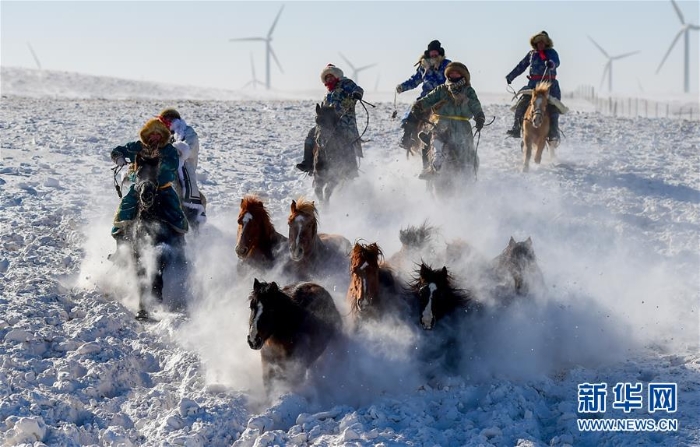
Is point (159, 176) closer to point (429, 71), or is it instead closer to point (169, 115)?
point (169, 115)

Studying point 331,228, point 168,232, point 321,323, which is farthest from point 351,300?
point 331,228

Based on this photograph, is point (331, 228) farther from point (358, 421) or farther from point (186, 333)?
point (358, 421)

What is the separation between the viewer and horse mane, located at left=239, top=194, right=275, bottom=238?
10781mm

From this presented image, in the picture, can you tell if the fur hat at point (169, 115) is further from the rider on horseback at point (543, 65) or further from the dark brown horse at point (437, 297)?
the rider on horseback at point (543, 65)

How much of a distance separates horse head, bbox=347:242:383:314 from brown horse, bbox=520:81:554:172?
376 inches

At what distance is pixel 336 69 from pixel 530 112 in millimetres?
4732

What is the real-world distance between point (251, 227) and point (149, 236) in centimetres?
108

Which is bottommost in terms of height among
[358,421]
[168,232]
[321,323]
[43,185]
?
[358,421]

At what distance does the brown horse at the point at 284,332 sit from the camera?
838 centimetres

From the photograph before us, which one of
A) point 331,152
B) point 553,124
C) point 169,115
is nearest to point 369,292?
point 169,115

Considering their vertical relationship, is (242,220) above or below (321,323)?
above

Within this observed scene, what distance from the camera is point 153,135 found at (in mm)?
10992

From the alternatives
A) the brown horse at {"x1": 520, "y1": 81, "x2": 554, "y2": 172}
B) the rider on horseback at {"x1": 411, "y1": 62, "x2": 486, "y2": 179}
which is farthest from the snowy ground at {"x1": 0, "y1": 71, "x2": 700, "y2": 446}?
the rider on horseback at {"x1": 411, "y1": 62, "x2": 486, "y2": 179}

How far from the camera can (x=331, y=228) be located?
14.3m
